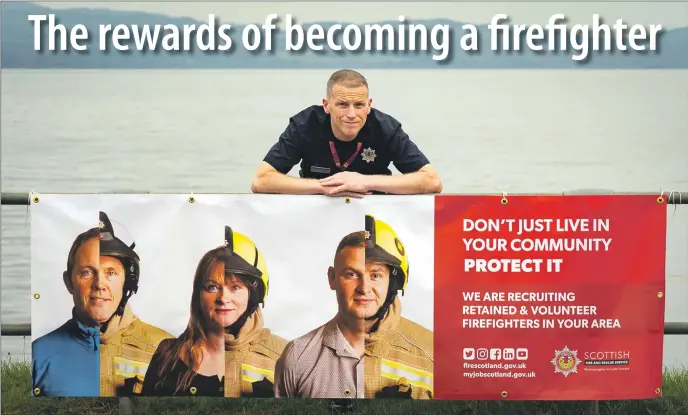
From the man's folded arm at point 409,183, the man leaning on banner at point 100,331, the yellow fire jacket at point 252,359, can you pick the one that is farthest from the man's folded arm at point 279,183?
the man leaning on banner at point 100,331

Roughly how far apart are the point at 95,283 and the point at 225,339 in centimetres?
86

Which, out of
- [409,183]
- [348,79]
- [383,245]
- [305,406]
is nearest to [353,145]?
[348,79]

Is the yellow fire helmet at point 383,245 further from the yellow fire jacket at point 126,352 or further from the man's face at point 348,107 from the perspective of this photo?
the yellow fire jacket at point 126,352

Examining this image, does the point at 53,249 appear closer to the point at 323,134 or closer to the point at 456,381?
the point at 323,134

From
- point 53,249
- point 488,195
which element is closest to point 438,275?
point 488,195

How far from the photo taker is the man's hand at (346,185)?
525 centimetres

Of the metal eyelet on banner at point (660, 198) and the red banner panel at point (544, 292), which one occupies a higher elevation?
the metal eyelet on banner at point (660, 198)

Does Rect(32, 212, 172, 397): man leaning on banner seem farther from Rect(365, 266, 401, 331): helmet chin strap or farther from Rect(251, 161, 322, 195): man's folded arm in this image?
Rect(365, 266, 401, 331): helmet chin strap

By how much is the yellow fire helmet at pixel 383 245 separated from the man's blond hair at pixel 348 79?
994mm

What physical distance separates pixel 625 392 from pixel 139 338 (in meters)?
2.99

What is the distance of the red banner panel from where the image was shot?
5281 millimetres

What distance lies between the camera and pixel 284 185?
5.46 metres

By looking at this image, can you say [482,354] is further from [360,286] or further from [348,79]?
[348,79]

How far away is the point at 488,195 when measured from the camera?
5.26 meters
